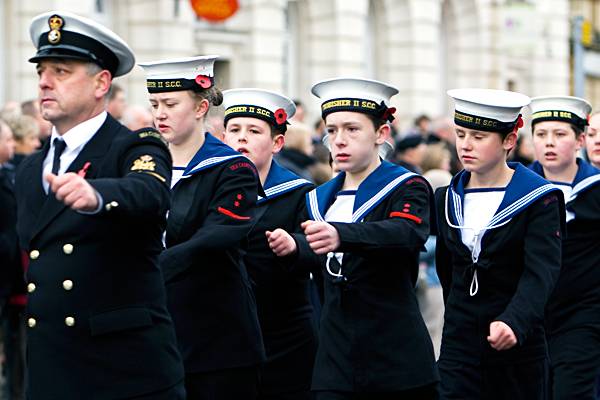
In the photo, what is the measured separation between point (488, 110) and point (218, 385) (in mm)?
1873

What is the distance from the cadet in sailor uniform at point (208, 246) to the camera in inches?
235

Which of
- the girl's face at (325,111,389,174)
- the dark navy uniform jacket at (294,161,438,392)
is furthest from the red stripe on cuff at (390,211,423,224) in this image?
A: the girl's face at (325,111,389,174)

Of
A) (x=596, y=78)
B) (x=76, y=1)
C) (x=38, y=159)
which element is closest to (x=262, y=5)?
(x=76, y=1)

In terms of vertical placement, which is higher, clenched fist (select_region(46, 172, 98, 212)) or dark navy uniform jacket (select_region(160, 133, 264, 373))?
clenched fist (select_region(46, 172, 98, 212))

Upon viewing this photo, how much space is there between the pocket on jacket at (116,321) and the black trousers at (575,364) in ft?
11.4

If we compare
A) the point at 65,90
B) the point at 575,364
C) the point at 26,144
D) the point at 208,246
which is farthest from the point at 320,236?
the point at 26,144

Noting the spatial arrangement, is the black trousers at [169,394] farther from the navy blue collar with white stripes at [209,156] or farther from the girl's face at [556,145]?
the girl's face at [556,145]

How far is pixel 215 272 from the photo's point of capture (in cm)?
602

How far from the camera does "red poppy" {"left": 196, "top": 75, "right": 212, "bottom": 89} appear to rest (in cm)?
627

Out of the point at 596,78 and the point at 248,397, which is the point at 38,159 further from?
the point at 596,78

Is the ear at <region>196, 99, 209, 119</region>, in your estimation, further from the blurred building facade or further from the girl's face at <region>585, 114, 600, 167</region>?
the blurred building facade

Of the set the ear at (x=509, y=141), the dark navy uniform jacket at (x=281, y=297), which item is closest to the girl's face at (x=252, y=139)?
the dark navy uniform jacket at (x=281, y=297)

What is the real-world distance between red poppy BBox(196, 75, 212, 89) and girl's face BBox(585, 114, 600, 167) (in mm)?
3238

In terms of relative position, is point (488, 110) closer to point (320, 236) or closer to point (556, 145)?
point (320, 236)
